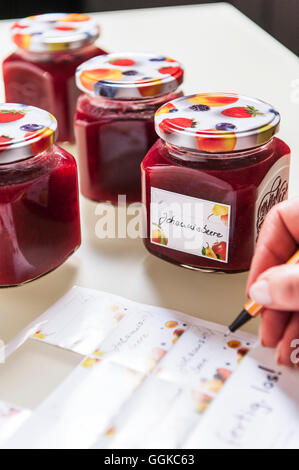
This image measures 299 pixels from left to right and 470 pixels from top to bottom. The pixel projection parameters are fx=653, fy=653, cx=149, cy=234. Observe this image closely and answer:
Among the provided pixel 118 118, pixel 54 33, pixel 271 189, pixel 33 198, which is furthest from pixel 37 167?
pixel 54 33

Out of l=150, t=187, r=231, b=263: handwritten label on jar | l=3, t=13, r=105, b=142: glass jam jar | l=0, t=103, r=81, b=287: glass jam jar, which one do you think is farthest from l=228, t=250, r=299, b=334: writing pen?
l=3, t=13, r=105, b=142: glass jam jar

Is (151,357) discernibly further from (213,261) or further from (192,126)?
(192,126)

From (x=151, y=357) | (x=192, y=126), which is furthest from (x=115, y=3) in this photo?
(x=151, y=357)

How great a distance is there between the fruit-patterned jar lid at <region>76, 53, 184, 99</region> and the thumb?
1.30 ft

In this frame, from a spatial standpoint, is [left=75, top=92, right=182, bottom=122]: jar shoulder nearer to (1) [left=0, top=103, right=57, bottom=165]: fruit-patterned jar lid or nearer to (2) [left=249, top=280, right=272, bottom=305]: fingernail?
(1) [left=0, top=103, right=57, bottom=165]: fruit-patterned jar lid

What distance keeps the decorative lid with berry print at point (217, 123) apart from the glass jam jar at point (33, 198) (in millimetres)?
148

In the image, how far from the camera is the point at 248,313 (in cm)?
74

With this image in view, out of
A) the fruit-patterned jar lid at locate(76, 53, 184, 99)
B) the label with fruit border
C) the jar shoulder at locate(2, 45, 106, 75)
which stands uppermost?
the fruit-patterned jar lid at locate(76, 53, 184, 99)

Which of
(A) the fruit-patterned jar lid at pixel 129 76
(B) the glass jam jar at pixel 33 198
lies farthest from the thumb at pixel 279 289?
(A) the fruit-patterned jar lid at pixel 129 76

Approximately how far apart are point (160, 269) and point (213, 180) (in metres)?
0.17

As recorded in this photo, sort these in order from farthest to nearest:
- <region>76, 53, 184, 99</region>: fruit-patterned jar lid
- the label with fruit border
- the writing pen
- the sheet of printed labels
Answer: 1. <region>76, 53, 184, 99</region>: fruit-patterned jar lid
2. the label with fruit border
3. the writing pen
4. the sheet of printed labels

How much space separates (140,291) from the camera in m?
0.86

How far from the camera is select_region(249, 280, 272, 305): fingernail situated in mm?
684

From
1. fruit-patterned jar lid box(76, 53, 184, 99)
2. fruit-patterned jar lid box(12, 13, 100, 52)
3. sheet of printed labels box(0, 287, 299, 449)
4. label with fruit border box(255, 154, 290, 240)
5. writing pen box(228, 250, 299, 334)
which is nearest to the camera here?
sheet of printed labels box(0, 287, 299, 449)
